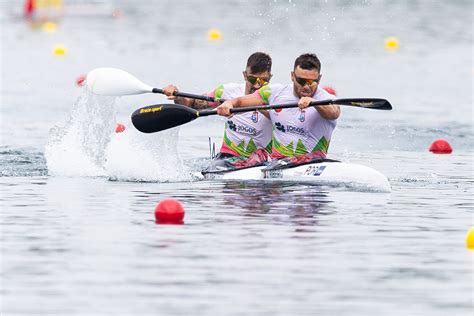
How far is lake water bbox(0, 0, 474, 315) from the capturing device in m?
10.6

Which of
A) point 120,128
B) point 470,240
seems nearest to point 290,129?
point 470,240

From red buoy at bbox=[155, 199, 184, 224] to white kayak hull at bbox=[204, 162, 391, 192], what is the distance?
356cm

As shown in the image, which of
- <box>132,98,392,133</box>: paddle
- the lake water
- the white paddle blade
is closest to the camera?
the lake water

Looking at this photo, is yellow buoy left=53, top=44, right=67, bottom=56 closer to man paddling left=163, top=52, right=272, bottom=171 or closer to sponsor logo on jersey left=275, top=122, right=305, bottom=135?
man paddling left=163, top=52, right=272, bottom=171

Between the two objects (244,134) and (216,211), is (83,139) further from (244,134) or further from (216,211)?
(216,211)

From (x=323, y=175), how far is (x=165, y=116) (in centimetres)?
205

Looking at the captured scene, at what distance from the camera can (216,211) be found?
14992 millimetres

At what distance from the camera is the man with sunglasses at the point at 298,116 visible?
680 inches

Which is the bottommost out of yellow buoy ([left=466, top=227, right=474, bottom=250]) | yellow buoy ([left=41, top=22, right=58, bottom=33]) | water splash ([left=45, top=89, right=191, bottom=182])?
yellow buoy ([left=466, top=227, right=474, bottom=250])

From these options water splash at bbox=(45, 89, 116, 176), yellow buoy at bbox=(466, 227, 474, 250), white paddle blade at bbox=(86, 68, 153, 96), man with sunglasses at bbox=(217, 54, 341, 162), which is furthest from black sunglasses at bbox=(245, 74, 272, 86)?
yellow buoy at bbox=(466, 227, 474, 250)

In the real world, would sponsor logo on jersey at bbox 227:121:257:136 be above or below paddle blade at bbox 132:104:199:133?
below

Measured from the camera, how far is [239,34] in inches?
1863

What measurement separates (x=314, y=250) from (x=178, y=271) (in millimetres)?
1481

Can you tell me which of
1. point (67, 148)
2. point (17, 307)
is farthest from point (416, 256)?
point (67, 148)
